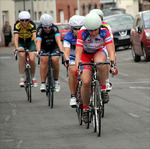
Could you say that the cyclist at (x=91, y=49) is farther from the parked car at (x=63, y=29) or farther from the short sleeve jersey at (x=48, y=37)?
the parked car at (x=63, y=29)

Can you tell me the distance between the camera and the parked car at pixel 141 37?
21.5m

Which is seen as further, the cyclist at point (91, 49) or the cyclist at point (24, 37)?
the cyclist at point (24, 37)

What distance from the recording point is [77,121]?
10047 millimetres

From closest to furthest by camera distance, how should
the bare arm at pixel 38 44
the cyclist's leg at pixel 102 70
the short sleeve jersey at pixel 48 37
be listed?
the cyclist's leg at pixel 102 70, the bare arm at pixel 38 44, the short sleeve jersey at pixel 48 37

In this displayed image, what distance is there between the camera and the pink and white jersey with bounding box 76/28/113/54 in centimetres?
855

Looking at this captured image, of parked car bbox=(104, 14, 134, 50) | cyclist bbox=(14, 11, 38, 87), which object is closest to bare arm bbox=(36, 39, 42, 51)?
cyclist bbox=(14, 11, 38, 87)

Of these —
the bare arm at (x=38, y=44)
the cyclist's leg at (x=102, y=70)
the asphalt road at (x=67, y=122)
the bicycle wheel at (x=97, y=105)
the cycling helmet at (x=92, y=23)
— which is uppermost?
the cycling helmet at (x=92, y=23)

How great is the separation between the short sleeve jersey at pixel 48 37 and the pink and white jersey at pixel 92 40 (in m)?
3.63

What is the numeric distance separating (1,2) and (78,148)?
48186 millimetres

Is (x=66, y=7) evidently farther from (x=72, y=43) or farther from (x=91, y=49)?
(x=91, y=49)

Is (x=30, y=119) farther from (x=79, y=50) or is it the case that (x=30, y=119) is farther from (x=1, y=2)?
(x=1, y=2)

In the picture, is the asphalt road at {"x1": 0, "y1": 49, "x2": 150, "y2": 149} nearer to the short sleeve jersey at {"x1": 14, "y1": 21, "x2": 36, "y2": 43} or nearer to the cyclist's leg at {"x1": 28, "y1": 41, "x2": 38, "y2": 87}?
the cyclist's leg at {"x1": 28, "y1": 41, "x2": 38, "y2": 87}

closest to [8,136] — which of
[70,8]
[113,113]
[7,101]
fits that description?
[113,113]

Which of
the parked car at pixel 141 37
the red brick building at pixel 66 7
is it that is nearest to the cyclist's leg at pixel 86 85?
the parked car at pixel 141 37
